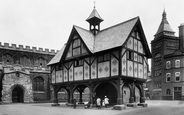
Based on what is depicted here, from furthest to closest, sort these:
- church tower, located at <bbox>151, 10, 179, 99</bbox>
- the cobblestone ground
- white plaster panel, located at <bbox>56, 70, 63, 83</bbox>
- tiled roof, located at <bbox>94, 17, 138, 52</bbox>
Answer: church tower, located at <bbox>151, 10, 179, 99</bbox> → white plaster panel, located at <bbox>56, 70, 63, 83</bbox> → tiled roof, located at <bbox>94, 17, 138, 52</bbox> → the cobblestone ground

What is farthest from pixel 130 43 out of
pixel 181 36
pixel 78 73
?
pixel 181 36

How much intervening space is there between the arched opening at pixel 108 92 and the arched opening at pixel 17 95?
16.5m

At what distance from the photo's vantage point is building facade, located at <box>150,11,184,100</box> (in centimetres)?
4184

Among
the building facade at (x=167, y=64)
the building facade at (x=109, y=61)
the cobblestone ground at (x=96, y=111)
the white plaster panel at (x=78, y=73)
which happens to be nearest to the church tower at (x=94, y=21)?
the building facade at (x=109, y=61)

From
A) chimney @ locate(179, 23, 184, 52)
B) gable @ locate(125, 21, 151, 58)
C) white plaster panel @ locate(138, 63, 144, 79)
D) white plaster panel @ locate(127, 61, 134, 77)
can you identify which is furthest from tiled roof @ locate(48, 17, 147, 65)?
chimney @ locate(179, 23, 184, 52)

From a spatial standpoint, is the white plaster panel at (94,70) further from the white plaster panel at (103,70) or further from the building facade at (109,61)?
the white plaster panel at (103,70)

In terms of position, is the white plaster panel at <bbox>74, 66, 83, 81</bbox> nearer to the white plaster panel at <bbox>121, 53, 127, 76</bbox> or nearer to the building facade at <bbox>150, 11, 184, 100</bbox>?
the white plaster panel at <bbox>121, 53, 127, 76</bbox>

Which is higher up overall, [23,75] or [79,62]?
[79,62]

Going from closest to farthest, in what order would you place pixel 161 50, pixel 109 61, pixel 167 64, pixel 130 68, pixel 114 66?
pixel 114 66, pixel 109 61, pixel 130 68, pixel 167 64, pixel 161 50

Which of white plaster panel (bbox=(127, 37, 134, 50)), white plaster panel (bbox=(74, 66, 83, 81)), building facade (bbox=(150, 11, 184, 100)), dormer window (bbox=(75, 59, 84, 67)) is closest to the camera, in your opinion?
white plaster panel (bbox=(127, 37, 134, 50))

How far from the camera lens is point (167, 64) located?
4459 centimetres

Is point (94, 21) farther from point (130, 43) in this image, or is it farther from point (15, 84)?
point (15, 84)

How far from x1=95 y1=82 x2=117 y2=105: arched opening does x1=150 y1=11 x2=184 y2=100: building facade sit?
22.8 meters

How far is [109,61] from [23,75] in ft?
67.3
